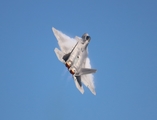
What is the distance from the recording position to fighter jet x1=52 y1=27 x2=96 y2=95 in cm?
5491

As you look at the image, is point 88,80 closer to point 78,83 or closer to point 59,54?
point 78,83

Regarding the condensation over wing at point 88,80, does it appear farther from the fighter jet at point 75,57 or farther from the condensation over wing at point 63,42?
the condensation over wing at point 63,42

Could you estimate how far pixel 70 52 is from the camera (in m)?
55.7

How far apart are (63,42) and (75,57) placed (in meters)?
3.41

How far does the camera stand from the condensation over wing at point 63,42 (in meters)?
55.7

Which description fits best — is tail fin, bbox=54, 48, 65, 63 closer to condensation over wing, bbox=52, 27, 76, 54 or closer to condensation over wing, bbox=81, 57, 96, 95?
condensation over wing, bbox=52, 27, 76, 54

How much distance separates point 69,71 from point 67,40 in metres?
5.82

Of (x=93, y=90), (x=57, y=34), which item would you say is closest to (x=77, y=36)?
(x=57, y=34)

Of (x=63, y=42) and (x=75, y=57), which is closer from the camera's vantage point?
(x=75, y=57)

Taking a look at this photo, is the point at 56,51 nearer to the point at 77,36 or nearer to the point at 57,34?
the point at 57,34

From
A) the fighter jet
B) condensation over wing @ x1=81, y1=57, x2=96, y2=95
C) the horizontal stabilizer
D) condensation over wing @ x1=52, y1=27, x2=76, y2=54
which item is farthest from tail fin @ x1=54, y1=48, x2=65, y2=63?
condensation over wing @ x1=81, y1=57, x2=96, y2=95

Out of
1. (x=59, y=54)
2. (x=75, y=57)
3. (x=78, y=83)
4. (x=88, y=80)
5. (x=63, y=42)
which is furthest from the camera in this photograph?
(x=88, y=80)

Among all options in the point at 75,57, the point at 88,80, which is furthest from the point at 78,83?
the point at 75,57

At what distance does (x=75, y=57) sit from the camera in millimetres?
55906
